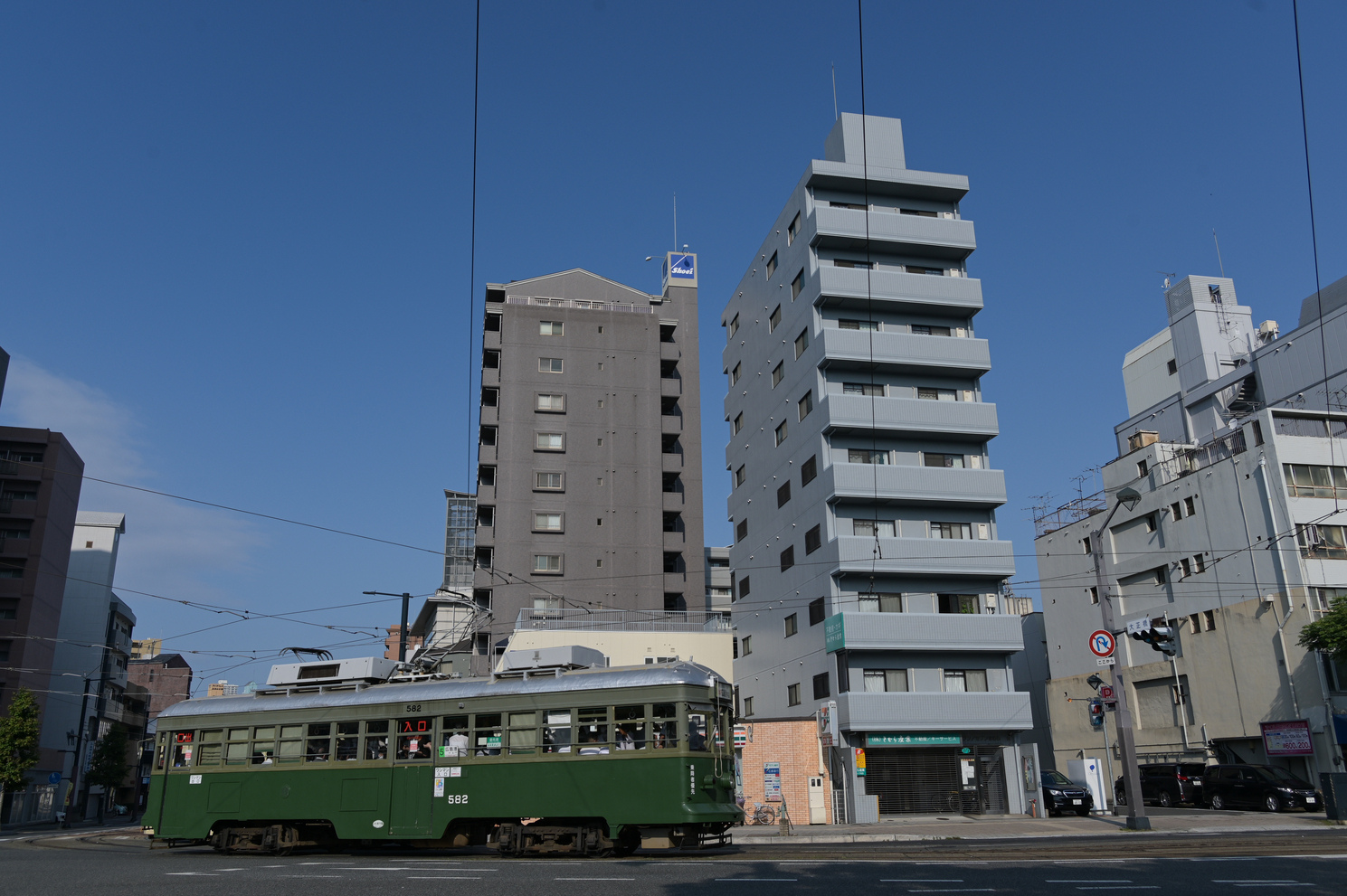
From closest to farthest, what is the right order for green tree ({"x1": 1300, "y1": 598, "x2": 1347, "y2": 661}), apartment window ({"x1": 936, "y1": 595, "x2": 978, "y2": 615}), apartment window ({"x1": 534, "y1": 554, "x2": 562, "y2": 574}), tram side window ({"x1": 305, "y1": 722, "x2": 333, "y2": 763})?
tram side window ({"x1": 305, "y1": 722, "x2": 333, "y2": 763})
green tree ({"x1": 1300, "y1": 598, "x2": 1347, "y2": 661})
apartment window ({"x1": 936, "y1": 595, "x2": 978, "y2": 615})
apartment window ({"x1": 534, "y1": 554, "x2": 562, "y2": 574})

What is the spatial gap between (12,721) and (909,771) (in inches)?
1679

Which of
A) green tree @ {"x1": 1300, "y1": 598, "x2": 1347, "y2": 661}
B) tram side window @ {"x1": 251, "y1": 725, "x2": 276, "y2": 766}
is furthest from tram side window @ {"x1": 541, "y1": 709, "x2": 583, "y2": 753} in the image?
green tree @ {"x1": 1300, "y1": 598, "x2": 1347, "y2": 661}

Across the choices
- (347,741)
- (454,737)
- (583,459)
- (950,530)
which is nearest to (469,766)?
(454,737)

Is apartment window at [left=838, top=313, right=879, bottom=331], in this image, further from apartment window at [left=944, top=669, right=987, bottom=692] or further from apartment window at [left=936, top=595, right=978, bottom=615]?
apartment window at [left=944, top=669, right=987, bottom=692]

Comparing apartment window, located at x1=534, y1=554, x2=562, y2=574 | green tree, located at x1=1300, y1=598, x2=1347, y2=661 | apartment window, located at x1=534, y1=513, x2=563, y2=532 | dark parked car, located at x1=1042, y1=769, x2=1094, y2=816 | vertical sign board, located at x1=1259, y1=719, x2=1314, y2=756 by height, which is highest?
apartment window, located at x1=534, y1=513, x2=563, y2=532

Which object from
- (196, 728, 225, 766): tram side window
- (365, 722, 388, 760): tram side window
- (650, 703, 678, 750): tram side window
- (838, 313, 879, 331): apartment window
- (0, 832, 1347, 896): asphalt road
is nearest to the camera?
(0, 832, 1347, 896): asphalt road

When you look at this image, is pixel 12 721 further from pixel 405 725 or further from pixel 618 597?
pixel 405 725

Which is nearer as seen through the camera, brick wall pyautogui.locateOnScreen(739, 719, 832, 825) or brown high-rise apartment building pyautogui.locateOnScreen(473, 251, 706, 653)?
brick wall pyautogui.locateOnScreen(739, 719, 832, 825)

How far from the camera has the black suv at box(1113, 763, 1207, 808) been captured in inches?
1394

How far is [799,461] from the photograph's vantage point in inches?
1565

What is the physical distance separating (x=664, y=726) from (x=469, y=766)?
3.74 m

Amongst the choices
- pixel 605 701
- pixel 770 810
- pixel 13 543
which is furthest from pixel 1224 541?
pixel 13 543

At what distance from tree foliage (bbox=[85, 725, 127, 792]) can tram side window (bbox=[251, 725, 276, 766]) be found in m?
57.4

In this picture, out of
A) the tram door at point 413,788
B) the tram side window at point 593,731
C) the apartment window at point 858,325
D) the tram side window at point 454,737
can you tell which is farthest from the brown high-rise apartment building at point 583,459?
the tram side window at point 593,731
